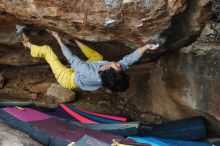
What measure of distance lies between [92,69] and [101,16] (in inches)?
28.0

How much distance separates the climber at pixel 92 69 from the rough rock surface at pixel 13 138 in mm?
891

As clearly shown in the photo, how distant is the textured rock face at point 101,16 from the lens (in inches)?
172

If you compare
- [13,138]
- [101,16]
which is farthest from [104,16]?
[13,138]

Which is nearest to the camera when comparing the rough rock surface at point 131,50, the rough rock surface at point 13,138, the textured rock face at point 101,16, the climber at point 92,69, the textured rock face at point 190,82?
the textured rock face at point 101,16

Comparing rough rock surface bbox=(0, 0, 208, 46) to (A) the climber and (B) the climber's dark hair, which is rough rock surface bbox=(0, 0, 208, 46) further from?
(B) the climber's dark hair

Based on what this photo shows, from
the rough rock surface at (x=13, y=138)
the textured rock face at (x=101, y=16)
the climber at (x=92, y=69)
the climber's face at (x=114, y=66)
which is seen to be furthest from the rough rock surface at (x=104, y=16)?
the rough rock surface at (x=13, y=138)

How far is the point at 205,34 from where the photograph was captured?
517cm

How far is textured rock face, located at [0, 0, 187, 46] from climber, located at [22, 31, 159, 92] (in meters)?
0.27

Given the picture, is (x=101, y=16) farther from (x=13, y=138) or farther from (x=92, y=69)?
(x=13, y=138)

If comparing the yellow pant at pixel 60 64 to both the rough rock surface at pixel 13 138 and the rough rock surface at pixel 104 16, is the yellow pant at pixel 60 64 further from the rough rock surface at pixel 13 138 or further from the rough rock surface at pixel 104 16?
the rough rock surface at pixel 13 138

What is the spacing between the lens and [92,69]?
4.98m

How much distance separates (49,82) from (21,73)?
0.59 m

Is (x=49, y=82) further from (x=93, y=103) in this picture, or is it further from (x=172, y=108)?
(x=172, y=108)

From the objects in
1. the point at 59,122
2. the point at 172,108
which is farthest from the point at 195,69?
the point at 59,122
